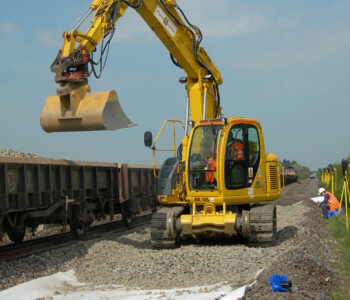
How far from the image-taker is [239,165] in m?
11.7

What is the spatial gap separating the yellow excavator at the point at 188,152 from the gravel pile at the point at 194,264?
0.57 meters

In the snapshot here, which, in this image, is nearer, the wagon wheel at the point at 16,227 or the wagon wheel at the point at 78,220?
the wagon wheel at the point at 16,227

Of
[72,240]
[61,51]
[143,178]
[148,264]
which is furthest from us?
[143,178]

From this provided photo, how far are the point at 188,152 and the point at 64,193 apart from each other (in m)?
3.55

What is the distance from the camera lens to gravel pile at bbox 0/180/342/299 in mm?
7398

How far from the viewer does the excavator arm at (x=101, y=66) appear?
10492 millimetres

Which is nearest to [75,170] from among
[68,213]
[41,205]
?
[68,213]

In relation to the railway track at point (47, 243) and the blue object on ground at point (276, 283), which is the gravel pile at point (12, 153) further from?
the blue object on ground at point (276, 283)

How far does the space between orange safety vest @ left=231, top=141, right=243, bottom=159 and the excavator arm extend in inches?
64.2

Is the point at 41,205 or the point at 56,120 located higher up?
the point at 56,120

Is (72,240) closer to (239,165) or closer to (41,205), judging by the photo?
(41,205)

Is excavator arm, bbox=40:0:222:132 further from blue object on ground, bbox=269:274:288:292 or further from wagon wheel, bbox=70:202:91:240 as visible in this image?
blue object on ground, bbox=269:274:288:292

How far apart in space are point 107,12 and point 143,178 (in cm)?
846

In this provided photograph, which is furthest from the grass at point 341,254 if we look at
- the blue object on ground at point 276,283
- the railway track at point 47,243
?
the railway track at point 47,243
